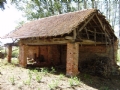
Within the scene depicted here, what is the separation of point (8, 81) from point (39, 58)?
10.4 metres

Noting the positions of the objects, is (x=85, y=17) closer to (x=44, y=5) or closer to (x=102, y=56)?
(x=102, y=56)

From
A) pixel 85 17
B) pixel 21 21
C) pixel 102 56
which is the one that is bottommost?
pixel 102 56

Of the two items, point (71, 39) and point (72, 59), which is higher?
point (71, 39)

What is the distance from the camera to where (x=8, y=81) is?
1036 cm

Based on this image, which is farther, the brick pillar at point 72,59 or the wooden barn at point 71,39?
the wooden barn at point 71,39

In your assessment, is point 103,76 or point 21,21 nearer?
point 103,76

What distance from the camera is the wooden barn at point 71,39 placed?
12773 mm

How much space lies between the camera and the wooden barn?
41.9ft

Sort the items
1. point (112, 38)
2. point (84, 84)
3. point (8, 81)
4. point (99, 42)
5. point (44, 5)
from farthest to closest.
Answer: point (44, 5)
point (112, 38)
point (99, 42)
point (84, 84)
point (8, 81)

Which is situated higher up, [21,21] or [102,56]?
[21,21]

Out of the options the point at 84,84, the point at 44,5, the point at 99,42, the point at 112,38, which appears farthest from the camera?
the point at 44,5

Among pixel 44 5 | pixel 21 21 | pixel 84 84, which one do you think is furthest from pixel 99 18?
pixel 21 21

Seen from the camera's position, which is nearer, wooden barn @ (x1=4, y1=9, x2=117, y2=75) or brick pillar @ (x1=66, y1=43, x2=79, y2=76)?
brick pillar @ (x1=66, y1=43, x2=79, y2=76)

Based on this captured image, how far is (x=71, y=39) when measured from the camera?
12570 mm
